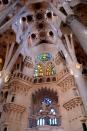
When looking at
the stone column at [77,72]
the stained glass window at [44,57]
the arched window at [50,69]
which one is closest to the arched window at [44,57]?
the stained glass window at [44,57]

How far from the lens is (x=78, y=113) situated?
45.9ft

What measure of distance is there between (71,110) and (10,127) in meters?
4.58

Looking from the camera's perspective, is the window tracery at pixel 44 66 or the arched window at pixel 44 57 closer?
the window tracery at pixel 44 66

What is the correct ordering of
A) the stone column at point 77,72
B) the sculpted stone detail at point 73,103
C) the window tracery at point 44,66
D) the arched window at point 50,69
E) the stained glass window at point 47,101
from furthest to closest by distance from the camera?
the window tracery at point 44,66
the arched window at point 50,69
the stained glass window at point 47,101
the sculpted stone detail at point 73,103
the stone column at point 77,72

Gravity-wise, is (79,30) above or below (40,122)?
above

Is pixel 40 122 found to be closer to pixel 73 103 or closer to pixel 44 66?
pixel 73 103

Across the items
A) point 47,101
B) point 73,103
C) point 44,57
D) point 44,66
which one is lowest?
point 73,103

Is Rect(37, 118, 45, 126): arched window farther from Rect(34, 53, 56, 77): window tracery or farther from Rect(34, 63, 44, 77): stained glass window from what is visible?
Rect(34, 63, 44, 77): stained glass window

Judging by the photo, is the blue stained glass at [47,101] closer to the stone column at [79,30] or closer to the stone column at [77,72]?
the stone column at [77,72]

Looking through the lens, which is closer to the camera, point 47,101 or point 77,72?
point 77,72

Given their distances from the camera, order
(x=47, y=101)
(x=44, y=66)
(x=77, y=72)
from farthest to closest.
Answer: (x=44, y=66)
(x=47, y=101)
(x=77, y=72)

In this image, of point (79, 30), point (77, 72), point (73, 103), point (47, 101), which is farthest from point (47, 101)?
point (79, 30)

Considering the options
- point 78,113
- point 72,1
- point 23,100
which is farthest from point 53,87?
point 72,1

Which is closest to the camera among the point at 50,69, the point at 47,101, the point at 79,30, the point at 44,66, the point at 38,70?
the point at 79,30
